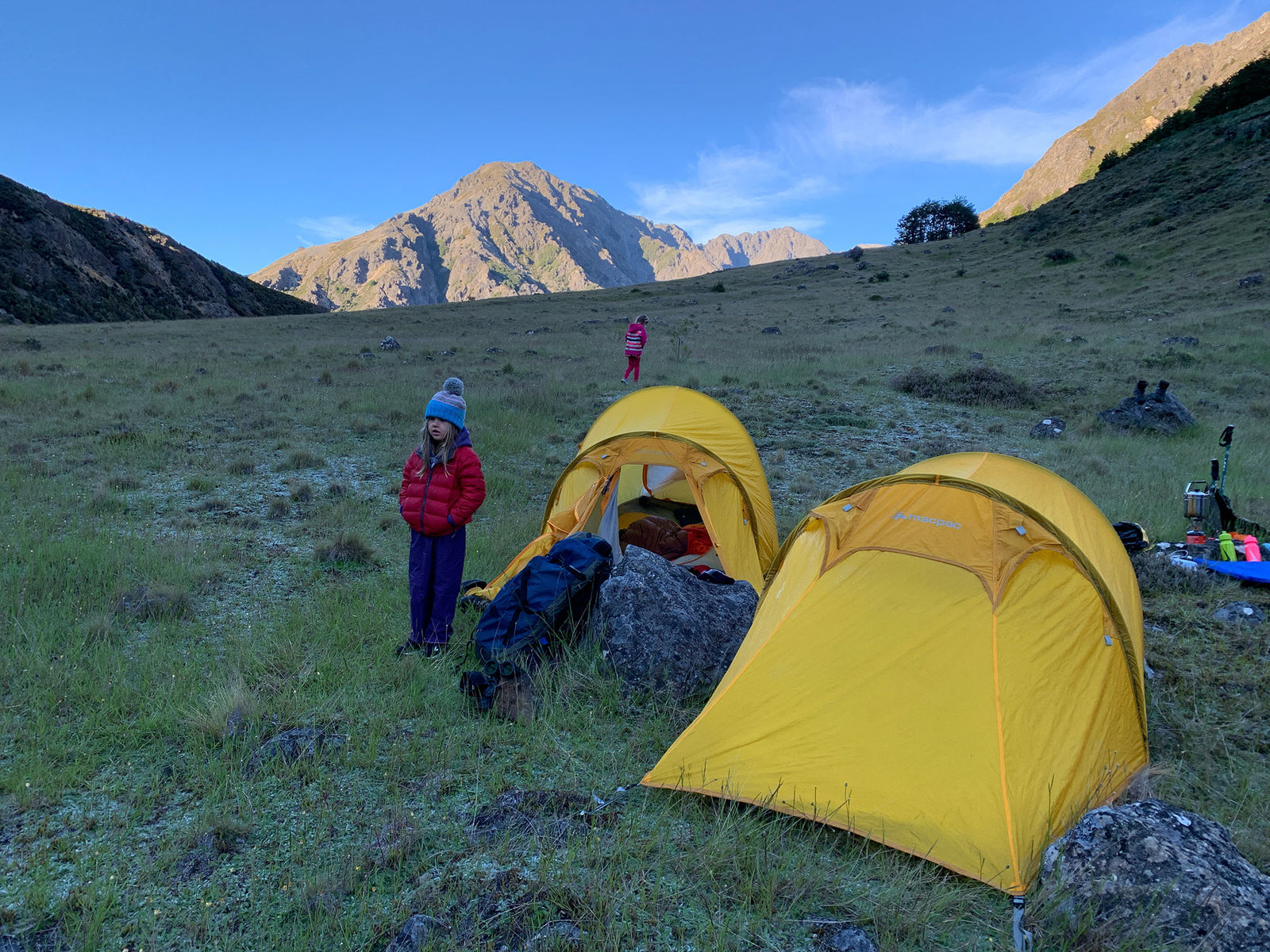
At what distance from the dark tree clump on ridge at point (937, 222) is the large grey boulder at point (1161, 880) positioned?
74070mm

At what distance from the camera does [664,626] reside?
4.74 meters

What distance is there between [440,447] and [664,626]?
7.13 ft

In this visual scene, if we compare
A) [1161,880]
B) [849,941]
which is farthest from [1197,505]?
[849,941]

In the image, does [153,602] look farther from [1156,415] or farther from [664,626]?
[1156,415]

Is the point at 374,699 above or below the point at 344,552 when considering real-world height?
below

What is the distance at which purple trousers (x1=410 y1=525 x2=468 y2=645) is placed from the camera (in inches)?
204

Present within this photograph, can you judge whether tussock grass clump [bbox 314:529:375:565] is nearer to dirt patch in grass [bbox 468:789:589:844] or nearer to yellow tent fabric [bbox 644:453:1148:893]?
dirt patch in grass [bbox 468:789:589:844]

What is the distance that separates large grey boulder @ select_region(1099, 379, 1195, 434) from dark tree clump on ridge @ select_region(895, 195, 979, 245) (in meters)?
62.1

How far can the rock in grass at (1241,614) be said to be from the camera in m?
5.48

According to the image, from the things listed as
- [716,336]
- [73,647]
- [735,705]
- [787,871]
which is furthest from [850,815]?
[716,336]

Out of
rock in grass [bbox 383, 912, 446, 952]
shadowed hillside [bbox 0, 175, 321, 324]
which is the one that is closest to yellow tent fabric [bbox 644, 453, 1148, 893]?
rock in grass [bbox 383, 912, 446, 952]

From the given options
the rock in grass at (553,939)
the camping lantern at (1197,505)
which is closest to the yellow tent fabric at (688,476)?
the rock in grass at (553,939)

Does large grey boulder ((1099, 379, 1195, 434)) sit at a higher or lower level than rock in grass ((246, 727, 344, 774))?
higher

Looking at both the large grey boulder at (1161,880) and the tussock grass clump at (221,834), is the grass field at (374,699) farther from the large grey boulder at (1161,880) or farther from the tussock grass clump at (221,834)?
the large grey boulder at (1161,880)
